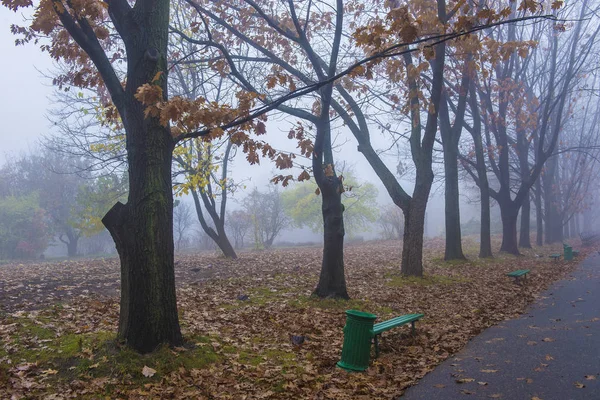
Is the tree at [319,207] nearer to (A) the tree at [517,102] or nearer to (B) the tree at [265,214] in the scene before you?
(B) the tree at [265,214]

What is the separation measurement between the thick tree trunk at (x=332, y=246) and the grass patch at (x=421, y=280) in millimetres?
2960

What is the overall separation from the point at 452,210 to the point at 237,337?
1230 cm

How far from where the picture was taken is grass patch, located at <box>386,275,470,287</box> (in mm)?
12359

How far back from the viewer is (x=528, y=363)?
6.00 meters

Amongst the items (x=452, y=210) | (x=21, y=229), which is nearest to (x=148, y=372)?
(x=452, y=210)

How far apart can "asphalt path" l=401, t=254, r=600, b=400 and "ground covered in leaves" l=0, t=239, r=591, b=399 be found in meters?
0.32

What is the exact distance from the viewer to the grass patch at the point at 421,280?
12359mm

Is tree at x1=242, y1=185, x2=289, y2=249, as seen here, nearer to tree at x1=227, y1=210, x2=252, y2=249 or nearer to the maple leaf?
tree at x1=227, y1=210, x2=252, y2=249

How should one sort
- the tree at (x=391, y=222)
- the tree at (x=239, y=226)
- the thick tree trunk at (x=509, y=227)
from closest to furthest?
the thick tree trunk at (x=509, y=227)
the tree at (x=239, y=226)
the tree at (x=391, y=222)

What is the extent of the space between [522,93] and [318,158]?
1638 cm

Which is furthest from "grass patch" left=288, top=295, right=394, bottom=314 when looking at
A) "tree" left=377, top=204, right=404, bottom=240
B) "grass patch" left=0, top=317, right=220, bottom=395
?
"tree" left=377, top=204, right=404, bottom=240

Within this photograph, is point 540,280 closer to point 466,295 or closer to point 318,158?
point 466,295

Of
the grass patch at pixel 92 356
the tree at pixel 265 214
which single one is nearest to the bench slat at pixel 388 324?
the grass patch at pixel 92 356

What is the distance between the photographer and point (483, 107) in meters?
20.8
